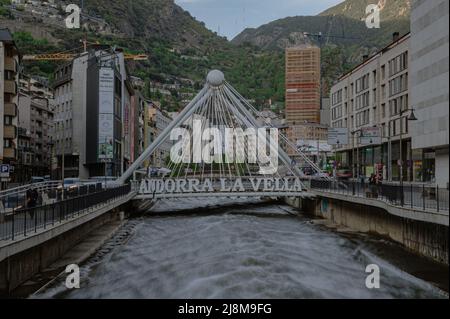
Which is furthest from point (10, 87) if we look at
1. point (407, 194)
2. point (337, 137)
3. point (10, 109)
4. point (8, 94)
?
point (407, 194)

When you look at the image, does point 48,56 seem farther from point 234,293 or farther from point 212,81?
point 234,293

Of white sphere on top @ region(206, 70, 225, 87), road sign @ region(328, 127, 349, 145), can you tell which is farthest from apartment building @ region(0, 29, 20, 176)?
road sign @ region(328, 127, 349, 145)

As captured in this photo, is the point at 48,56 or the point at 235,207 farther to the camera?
the point at 48,56

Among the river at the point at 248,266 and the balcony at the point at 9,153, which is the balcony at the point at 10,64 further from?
the river at the point at 248,266

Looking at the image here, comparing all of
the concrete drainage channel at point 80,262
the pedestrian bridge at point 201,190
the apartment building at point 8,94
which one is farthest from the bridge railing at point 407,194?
the apartment building at point 8,94

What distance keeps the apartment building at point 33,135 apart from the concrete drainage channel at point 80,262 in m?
57.3

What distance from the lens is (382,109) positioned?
272 ft

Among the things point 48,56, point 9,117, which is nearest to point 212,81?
point 9,117

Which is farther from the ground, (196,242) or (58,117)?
(58,117)

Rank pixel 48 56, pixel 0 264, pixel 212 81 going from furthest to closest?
pixel 48 56 → pixel 212 81 → pixel 0 264

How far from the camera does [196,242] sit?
119 feet

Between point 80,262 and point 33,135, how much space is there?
89.3 metres

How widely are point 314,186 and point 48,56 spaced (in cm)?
13798

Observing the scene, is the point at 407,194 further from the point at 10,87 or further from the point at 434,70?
the point at 10,87
